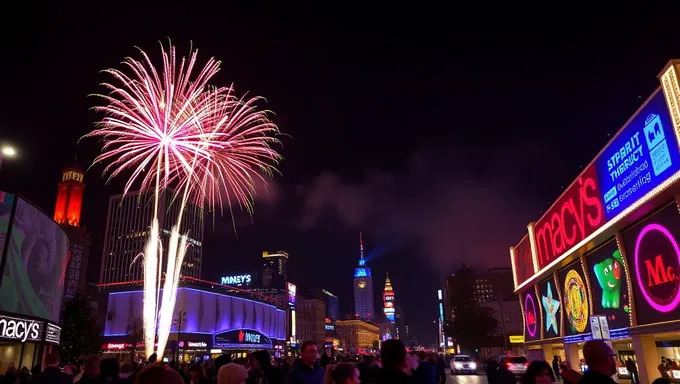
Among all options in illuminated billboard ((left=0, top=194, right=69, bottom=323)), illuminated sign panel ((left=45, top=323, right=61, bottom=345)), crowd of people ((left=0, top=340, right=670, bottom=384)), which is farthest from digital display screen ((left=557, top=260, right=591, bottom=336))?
illuminated billboard ((left=0, top=194, right=69, bottom=323))

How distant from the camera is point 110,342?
87.6 metres

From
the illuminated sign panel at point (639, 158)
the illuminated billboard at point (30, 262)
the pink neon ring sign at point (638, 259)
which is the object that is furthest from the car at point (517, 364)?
the illuminated billboard at point (30, 262)

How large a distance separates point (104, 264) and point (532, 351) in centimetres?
14174

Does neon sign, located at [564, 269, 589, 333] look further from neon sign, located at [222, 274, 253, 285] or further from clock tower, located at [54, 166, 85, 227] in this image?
neon sign, located at [222, 274, 253, 285]

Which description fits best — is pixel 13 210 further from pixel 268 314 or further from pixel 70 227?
pixel 268 314

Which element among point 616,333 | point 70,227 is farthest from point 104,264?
point 616,333

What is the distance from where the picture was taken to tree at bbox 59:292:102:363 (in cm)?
3917

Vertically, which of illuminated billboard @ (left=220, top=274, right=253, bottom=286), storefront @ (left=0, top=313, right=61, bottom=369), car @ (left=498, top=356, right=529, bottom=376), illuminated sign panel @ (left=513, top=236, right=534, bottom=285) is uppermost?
illuminated billboard @ (left=220, top=274, right=253, bottom=286)

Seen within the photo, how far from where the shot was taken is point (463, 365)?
3950 centimetres

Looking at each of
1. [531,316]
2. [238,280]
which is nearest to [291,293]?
[238,280]

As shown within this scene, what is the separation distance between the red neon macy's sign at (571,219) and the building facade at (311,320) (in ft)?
475

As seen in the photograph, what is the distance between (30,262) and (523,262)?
3508cm

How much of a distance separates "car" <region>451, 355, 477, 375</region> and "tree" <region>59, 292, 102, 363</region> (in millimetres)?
32331

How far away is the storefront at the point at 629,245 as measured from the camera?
642 inches
